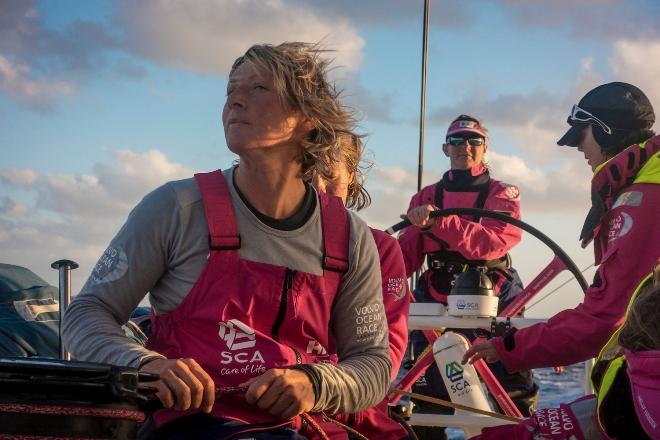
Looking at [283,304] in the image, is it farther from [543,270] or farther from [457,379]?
[543,270]

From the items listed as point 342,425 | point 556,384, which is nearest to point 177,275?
point 342,425

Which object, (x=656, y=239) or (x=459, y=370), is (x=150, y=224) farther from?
(x=459, y=370)

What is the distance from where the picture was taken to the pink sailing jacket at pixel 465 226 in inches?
225

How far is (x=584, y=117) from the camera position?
3820 mm

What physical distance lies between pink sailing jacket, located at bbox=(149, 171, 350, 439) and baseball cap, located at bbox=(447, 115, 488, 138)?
13.1 feet

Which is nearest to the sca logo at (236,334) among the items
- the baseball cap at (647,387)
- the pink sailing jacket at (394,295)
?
the baseball cap at (647,387)

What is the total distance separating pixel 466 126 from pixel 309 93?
3.82 m

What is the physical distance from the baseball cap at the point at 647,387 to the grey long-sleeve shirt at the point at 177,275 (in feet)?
1.93

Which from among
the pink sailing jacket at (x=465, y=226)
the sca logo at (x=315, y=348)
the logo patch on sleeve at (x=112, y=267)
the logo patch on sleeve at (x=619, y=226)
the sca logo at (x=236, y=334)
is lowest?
the sca logo at (x=315, y=348)

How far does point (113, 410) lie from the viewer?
5.33 feet

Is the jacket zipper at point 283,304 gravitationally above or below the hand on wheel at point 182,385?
above

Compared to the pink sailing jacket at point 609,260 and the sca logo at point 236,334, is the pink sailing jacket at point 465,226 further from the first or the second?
the sca logo at point 236,334

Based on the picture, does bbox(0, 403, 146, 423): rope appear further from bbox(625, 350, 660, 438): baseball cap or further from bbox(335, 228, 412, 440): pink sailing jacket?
bbox(335, 228, 412, 440): pink sailing jacket

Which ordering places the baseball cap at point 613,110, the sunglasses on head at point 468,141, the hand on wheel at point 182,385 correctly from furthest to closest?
the sunglasses on head at point 468,141, the baseball cap at point 613,110, the hand on wheel at point 182,385
